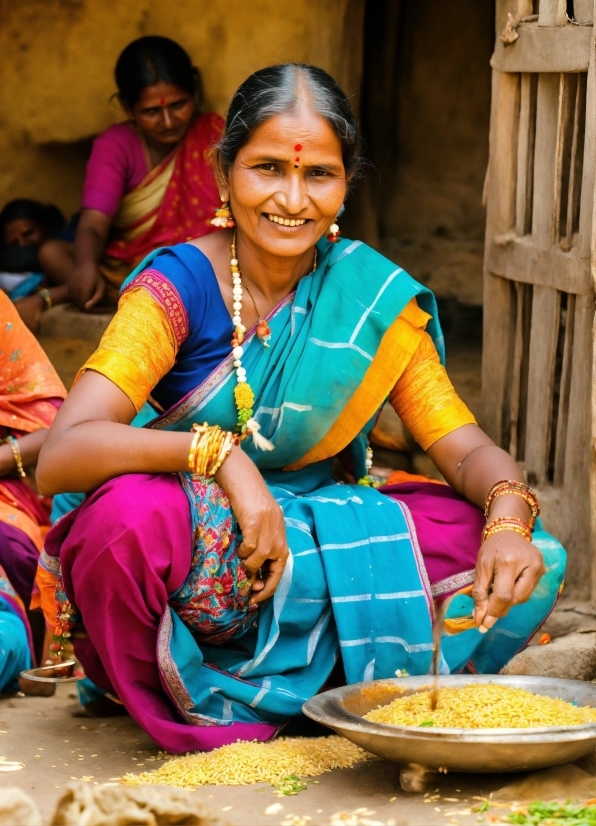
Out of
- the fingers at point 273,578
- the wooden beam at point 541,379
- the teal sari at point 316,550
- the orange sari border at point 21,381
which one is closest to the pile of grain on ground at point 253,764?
the teal sari at point 316,550

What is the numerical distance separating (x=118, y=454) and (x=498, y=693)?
1.06 meters

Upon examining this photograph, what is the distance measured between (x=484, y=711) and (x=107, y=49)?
4.78 meters

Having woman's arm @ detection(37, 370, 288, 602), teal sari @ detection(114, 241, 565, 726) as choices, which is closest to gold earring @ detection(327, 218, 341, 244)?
teal sari @ detection(114, 241, 565, 726)

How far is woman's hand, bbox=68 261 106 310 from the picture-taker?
6062 millimetres

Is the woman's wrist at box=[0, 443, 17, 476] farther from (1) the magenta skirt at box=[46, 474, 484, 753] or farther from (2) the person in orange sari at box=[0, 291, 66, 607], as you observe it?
(1) the magenta skirt at box=[46, 474, 484, 753]

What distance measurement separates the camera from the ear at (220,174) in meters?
3.38

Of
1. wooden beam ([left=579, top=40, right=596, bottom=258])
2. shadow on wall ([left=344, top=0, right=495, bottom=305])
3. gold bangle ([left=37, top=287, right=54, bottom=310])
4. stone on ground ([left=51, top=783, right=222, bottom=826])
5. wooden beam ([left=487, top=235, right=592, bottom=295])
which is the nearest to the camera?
stone on ground ([left=51, top=783, right=222, bottom=826])

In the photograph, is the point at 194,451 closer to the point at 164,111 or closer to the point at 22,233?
the point at 164,111

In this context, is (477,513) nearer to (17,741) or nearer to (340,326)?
(340,326)

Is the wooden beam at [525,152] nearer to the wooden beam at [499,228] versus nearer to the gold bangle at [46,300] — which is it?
the wooden beam at [499,228]

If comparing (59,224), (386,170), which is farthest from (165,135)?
(386,170)

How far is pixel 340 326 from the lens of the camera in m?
3.34

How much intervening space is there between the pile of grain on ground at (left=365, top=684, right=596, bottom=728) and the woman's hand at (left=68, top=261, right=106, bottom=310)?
3.73 meters

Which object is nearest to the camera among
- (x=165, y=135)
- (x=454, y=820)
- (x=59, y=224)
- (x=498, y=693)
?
(x=454, y=820)
